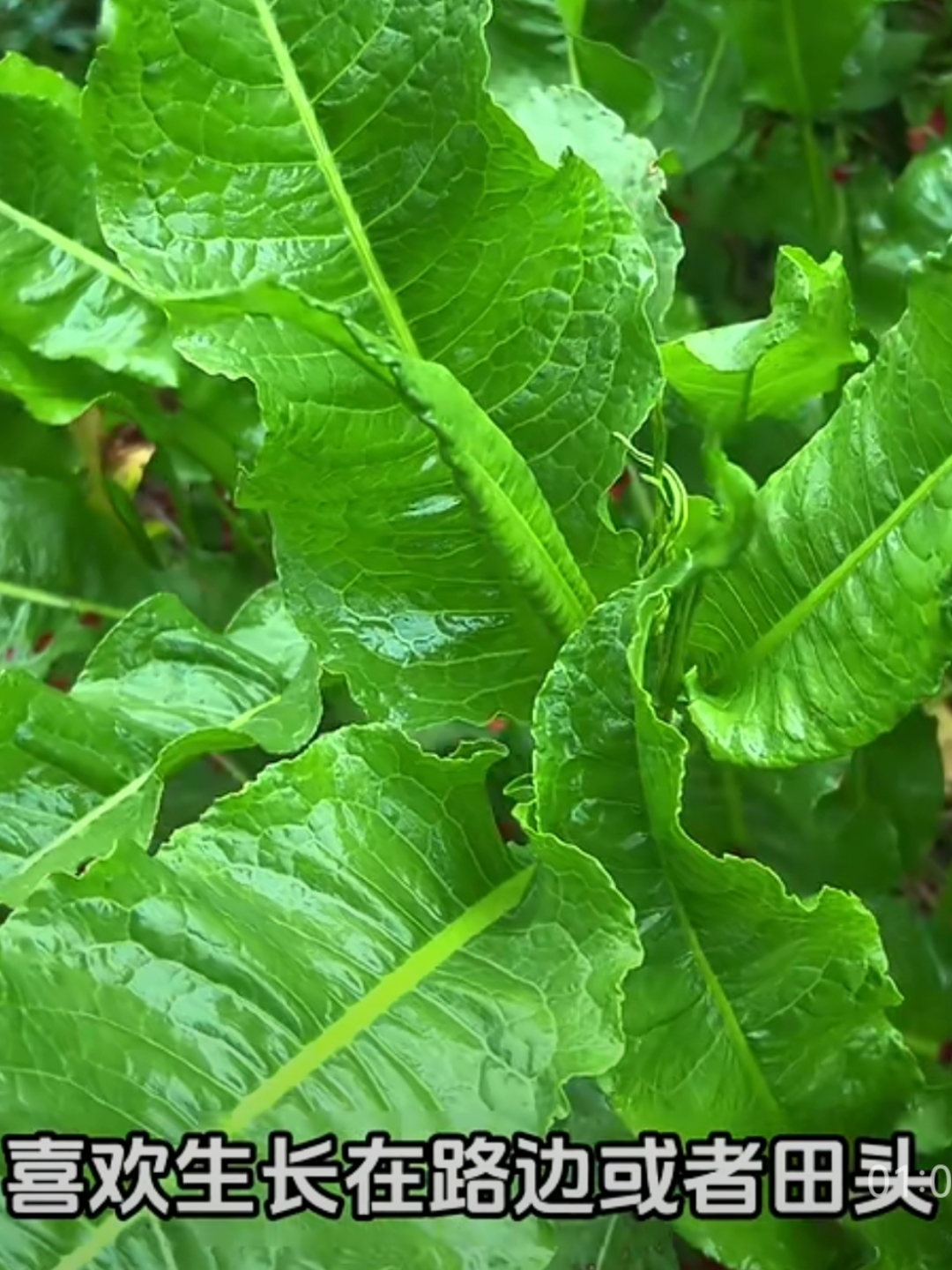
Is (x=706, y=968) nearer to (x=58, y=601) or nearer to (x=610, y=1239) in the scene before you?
(x=610, y=1239)

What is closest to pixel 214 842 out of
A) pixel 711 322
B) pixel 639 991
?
pixel 639 991

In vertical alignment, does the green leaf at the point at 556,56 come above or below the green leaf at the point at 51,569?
above

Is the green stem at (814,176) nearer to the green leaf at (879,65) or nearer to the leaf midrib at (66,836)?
the green leaf at (879,65)

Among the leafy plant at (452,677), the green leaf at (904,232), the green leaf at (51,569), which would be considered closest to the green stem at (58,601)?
the green leaf at (51,569)

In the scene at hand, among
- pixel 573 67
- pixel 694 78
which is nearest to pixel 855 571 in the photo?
pixel 573 67

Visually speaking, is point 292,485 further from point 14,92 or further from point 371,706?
point 14,92

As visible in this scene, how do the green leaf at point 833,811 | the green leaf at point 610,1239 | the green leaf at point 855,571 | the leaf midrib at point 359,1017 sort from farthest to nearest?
the green leaf at point 833,811 → the green leaf at point 610,1239 → the green leaf at point 855,571 → the leaf midrib at point 359,1017

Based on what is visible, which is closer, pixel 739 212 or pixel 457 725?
pixel 457 725
